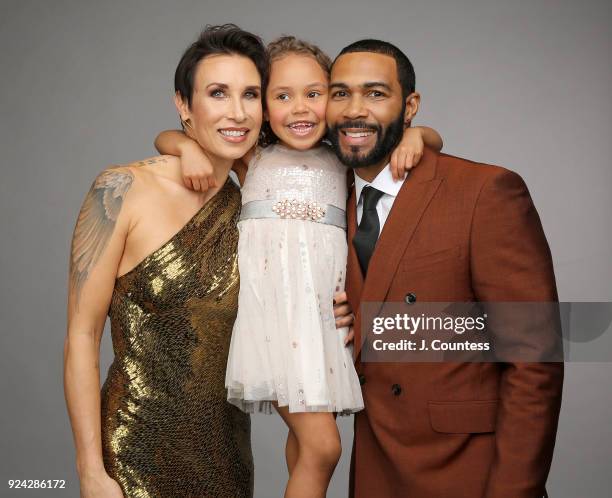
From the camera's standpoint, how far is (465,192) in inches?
141

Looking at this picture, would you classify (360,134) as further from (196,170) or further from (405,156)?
(196,170)

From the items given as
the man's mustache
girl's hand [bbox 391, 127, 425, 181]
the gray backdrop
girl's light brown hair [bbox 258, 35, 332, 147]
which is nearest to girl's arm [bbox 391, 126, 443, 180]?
girl's hand [bbox 391, 127, 425, 181]

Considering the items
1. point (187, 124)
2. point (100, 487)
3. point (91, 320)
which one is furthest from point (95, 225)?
point (100, 487)

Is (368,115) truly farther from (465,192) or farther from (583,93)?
(583,93)

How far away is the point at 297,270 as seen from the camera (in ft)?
12.4

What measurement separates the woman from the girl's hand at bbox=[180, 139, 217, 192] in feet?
0.15

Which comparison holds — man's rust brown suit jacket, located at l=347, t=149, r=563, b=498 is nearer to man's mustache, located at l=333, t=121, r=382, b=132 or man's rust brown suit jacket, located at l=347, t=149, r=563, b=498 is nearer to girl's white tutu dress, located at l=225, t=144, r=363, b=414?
girl's white tutu dress, located at l=225, t=144, r=363, b=414

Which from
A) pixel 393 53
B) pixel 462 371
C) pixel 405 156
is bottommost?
pixel 462 371

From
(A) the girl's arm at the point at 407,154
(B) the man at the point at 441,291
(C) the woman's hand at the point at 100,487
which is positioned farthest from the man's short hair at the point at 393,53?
(C) the woman's hand at the point at 100,487

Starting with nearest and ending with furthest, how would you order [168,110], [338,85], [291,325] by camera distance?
[291,325] < [338,85] < [168,110]

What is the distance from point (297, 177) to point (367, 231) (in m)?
0.37

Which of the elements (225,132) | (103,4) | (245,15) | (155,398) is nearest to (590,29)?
Result: (245,15)

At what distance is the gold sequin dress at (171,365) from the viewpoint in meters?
3.81

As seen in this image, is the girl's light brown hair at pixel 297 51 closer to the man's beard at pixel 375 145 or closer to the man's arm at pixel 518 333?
the man's beard at pixel 375 145
